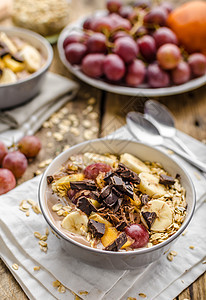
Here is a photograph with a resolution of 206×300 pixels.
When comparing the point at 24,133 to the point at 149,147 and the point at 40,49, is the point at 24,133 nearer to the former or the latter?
the point at 40,49

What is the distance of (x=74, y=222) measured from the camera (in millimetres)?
→ 929

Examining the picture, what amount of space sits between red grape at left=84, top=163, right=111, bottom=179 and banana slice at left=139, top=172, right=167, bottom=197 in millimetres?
101

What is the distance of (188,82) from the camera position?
1619 millimetres

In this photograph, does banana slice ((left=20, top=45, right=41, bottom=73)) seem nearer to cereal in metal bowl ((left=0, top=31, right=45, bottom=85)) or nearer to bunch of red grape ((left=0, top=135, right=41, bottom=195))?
cereal in metal bowl ((left=0, top=31, right=45, bottom=85))

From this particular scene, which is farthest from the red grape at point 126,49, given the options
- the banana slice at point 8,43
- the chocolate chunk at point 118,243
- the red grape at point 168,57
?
the chocolate chunk at point 118,243

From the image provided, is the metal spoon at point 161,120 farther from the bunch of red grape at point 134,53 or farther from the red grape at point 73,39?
the red grape at point 73,39

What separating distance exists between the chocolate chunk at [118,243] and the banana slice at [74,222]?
0.09 metres

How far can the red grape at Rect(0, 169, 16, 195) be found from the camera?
1170mm

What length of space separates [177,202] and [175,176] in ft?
0.39

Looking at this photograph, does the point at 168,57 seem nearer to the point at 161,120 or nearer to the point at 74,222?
the point at 161,120

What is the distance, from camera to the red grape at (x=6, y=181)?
1170 mm

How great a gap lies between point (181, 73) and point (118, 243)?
95 centimetres

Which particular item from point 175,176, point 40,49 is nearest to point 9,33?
point 40,49

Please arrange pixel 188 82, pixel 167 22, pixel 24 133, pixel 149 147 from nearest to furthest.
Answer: pixel 149 147
pixel 24 133
pixel 188 82
pixel 167 22
